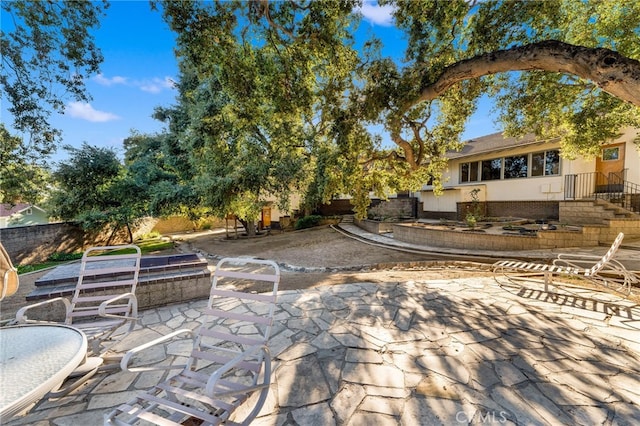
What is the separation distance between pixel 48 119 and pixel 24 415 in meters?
7.33

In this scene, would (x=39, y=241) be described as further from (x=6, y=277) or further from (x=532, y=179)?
(x=532, y=179)

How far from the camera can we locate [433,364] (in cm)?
263

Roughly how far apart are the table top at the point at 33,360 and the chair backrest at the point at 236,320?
80 cm

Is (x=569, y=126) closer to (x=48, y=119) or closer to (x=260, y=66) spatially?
(x=260, y=66)

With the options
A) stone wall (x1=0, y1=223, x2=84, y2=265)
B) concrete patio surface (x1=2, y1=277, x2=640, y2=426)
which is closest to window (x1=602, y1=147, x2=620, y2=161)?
concrete patio surface (x1=2, y1=277, x2=640, y2=426)

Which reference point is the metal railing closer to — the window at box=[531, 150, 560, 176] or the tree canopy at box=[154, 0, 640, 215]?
the window at box=[531, 150, 560, 176]

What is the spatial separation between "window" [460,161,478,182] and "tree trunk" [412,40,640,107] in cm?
1371

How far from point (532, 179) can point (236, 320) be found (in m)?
16.7

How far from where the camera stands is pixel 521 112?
8.15 m

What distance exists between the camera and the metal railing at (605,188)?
35.2ft

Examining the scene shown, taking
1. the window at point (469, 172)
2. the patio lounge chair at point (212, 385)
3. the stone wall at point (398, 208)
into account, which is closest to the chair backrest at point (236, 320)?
the patio lounge chair at point (212, 385)

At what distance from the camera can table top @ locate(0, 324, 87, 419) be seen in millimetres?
1341

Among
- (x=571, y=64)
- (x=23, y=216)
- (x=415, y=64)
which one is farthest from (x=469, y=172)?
(x=23, y=216)

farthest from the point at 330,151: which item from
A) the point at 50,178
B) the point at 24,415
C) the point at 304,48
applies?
the point at 50,178
